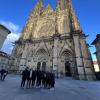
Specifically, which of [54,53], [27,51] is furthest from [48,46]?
[27,51]

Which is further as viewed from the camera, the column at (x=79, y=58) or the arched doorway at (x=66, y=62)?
the arched doorway at (x=66, y=62)

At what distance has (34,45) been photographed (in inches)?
1057

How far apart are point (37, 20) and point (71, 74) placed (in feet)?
69.1

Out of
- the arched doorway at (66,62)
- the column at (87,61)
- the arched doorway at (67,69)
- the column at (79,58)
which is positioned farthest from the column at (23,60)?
the column at (87,61)

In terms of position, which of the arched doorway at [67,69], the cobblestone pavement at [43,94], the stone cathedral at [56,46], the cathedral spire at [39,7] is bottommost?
the cobblestone pavement at [43,94]

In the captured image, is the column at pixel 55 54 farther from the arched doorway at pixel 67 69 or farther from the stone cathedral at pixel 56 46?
the arched doorway at pixel 67 69

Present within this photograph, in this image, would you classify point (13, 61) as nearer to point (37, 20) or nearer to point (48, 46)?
point (48, 46)

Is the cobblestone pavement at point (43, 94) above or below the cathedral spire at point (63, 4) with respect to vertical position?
below

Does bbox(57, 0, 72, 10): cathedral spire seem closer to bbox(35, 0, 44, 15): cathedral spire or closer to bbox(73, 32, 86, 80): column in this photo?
bbox(35, 0, 44, 15): cathedral spire

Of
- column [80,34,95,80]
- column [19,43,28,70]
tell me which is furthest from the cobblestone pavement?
column [19,43,28,70]

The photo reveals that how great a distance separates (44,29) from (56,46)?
954 centimetres

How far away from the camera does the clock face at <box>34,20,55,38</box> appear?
28453mm

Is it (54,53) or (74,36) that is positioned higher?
(74,36)

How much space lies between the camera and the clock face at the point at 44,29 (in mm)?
28453
